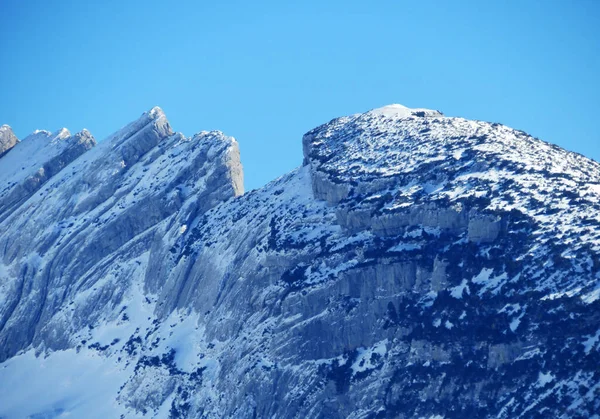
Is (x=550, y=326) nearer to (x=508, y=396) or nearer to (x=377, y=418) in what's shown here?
(x=508, y=396)

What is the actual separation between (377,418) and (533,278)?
2806 cm

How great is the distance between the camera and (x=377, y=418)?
652 feet

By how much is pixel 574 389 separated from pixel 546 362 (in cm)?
710

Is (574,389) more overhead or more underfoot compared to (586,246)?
more underfoot

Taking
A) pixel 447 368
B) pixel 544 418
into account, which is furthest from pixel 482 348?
pixel 544 418

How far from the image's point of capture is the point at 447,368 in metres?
198

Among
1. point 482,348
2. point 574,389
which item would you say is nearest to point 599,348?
Answer: point 574,389

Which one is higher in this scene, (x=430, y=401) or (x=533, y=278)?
(x=533, y=278)

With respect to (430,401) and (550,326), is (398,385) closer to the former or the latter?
(430,401)

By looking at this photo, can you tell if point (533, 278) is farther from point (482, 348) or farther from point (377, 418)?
point (377, 418)

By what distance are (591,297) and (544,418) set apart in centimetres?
1829

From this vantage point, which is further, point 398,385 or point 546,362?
point 398,385

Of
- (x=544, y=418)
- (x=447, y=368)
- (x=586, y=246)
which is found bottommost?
(x=544, y=418)

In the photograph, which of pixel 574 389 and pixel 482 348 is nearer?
pixel 574 389
